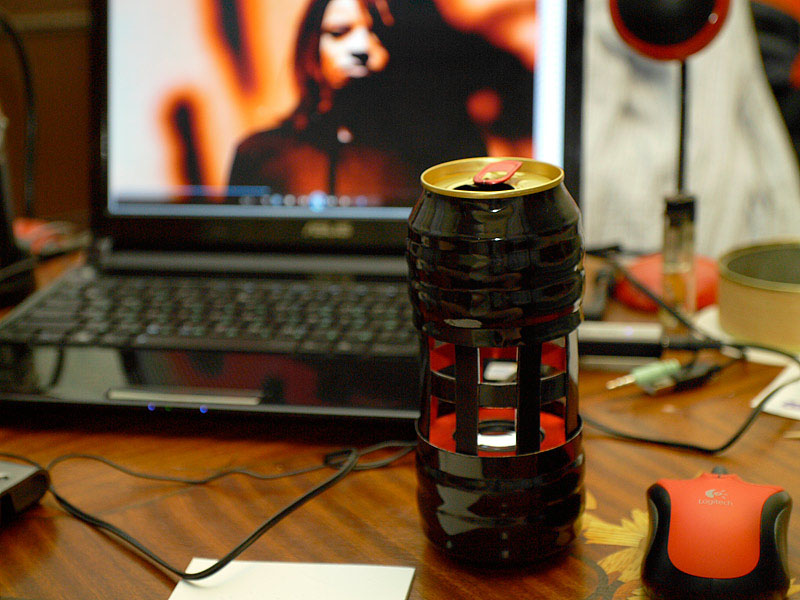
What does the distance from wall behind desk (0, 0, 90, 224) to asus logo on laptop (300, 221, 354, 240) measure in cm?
62

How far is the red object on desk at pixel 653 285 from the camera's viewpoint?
70 cm

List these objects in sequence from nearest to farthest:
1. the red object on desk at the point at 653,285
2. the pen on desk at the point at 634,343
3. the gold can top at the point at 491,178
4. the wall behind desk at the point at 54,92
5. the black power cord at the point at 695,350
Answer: the gold can top at the point at 491,178, the black power cord at the point at 695,350, the pen on desk at the point at 634,343, the red object on desk at the point at 653,285, the wall behind desk at the point at 54,92

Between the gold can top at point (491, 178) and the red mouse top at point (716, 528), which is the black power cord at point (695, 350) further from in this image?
the gold can top at point (491, 178)

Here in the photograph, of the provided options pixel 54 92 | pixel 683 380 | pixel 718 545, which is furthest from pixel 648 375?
pixel 54 92

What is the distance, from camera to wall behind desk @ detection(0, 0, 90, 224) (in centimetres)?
124

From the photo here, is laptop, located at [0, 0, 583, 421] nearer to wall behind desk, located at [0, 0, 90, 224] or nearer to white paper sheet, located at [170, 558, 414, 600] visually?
white paper sheet, located at [170, 558, 414, 600]

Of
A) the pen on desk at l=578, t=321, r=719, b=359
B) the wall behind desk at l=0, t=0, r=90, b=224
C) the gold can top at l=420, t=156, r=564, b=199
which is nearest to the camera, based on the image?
the gold can top at l=420, t=156, r=564, b=199

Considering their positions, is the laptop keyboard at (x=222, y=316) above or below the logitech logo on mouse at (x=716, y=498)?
above

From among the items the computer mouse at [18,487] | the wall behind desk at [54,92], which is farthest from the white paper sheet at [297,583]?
the wall behind desk at [54,92]

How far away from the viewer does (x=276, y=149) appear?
714 mm

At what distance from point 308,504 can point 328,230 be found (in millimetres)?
319

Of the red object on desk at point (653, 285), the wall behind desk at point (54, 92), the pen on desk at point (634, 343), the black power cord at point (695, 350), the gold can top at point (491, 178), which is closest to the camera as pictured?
the gold can top at point (491, 178)

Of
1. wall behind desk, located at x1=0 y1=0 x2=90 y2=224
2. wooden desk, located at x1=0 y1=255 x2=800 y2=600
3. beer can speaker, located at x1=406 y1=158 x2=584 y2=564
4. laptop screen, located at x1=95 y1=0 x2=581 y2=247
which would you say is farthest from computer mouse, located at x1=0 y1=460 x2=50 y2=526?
wall behind desk, located at x1=0 y1=0 x2=90 y2=224

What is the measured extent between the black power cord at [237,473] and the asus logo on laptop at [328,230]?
264 millimetres
